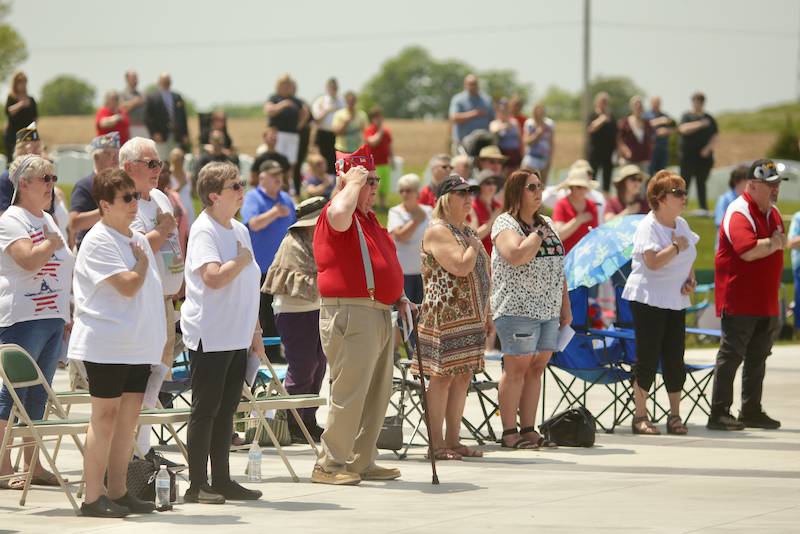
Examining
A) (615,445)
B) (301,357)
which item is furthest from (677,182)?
(301,357)

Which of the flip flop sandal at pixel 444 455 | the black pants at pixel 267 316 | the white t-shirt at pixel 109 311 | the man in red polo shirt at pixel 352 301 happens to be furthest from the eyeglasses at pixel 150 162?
the black pants at pixel 267 316

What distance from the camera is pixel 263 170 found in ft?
45.8

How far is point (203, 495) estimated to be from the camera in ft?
29.2

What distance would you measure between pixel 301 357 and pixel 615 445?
7.84 feet

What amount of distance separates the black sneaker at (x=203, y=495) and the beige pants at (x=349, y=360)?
3.10ft

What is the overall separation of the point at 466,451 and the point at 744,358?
2998 mm

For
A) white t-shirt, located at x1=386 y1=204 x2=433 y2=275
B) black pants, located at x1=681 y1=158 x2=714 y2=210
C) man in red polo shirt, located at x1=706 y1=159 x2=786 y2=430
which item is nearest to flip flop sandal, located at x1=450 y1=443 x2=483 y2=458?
man in red polo shirt, located at x1=706 y1=159 x2=786 y2=430

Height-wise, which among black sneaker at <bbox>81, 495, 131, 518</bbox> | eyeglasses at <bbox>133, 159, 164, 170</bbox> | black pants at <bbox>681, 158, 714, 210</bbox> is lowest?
black sneaker at <bbox>81, 495, 131, 518</bbox>

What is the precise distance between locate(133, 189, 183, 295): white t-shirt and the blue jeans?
75 cm

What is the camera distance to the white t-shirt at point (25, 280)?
9.20 meters

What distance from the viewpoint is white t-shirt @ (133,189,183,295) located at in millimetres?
9695

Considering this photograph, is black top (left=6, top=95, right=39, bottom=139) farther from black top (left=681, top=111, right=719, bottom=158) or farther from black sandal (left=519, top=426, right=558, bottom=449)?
black top (left=681, top=111, right=719, bottom=158)

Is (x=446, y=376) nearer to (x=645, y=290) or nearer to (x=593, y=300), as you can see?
(x=645, y=290)

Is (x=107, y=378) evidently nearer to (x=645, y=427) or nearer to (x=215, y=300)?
(x=215, y=300)
